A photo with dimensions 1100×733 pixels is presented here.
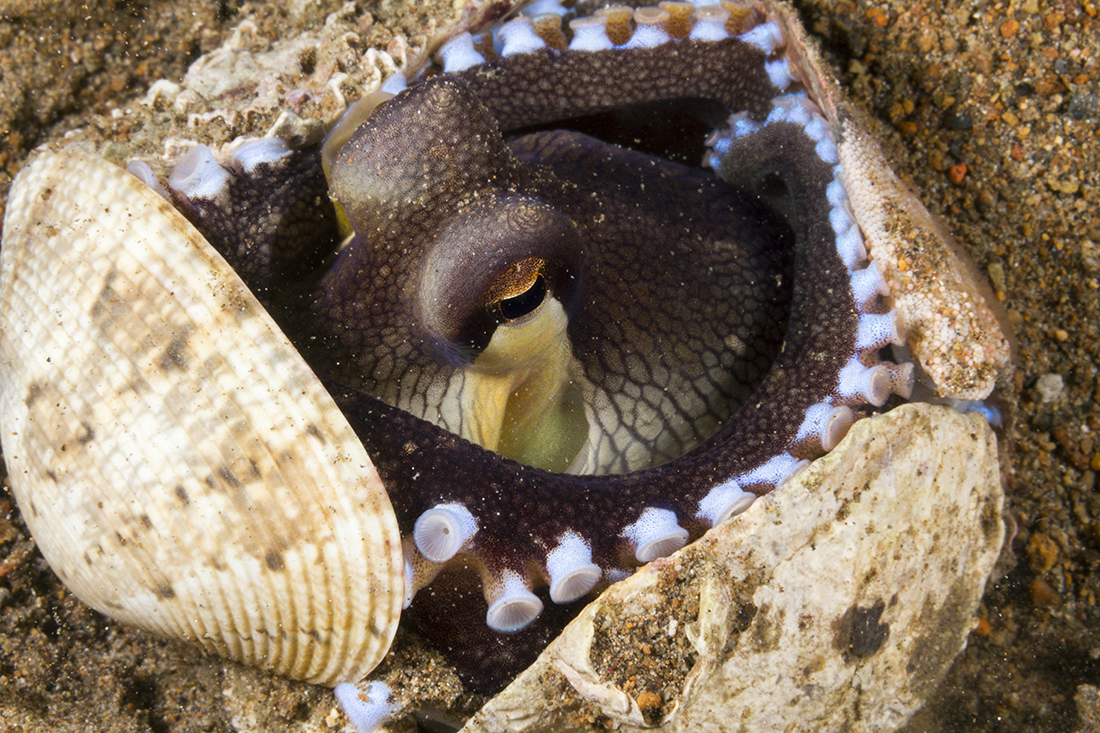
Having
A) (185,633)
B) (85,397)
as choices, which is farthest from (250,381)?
(185,633)

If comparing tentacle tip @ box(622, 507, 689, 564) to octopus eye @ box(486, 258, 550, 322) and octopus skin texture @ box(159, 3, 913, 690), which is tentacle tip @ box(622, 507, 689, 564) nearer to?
octopus skin texture @ box(159, 3, 913, 690)

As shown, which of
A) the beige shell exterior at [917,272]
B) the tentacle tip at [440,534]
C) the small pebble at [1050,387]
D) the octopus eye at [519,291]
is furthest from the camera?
the small pebble at [1050,387]

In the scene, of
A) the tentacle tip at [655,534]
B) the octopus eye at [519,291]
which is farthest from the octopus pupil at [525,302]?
the tentacle tip at [655,534]

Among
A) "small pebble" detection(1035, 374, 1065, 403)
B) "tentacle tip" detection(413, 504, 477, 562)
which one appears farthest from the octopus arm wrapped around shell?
"small pebble" detection(1035, 374, 1065, 403)

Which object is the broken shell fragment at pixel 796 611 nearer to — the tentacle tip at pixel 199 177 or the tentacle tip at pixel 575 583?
the tentacle tip at pixel 575 583

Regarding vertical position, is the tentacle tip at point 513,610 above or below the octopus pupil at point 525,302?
below

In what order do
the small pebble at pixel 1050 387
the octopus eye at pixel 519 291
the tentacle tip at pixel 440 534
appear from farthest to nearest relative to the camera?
the small pebble at pixel 1050 387 < the octopus eye at pixel 519 291 < the tentacle tip at pixel 440 534

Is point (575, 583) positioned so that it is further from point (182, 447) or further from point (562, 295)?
point (182, 447)

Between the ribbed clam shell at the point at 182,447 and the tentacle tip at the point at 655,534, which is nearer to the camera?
the ribbed clam shell at the point at 182,447
